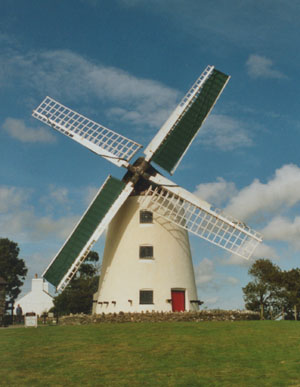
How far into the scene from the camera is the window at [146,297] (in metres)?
25.7

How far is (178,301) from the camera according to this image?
87.1ft

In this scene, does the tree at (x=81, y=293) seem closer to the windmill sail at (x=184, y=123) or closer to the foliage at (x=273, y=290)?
the foliage at (x=273, y=290)

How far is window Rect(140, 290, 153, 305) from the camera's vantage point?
84.4 feet

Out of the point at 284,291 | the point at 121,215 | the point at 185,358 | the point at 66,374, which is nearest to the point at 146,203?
the point at 121,215

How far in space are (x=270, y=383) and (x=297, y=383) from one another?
639 millimetres

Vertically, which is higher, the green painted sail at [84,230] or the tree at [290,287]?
the green painted sail at [84,230]

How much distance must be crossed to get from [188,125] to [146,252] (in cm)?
791

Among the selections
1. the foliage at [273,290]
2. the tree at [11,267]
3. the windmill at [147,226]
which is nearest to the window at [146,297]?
the windmill at [147,226]

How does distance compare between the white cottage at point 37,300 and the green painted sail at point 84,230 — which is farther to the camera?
the white cottage at point 37,300

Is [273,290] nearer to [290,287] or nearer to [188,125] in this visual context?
[290,287]

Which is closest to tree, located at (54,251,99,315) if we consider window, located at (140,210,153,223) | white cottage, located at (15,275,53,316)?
white cottage, located at (15,275,53,316)

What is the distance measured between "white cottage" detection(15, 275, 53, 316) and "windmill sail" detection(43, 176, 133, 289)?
4401 centimetres

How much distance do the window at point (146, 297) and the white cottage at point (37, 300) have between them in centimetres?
4378

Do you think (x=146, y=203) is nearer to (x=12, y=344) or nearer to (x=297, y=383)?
(x=12, y=344)
